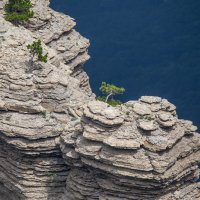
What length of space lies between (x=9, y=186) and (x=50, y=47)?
2562 centimetres

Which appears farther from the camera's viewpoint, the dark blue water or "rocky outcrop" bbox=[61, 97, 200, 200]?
the dark blue water

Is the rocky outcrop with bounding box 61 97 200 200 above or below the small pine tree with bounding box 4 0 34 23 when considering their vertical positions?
below

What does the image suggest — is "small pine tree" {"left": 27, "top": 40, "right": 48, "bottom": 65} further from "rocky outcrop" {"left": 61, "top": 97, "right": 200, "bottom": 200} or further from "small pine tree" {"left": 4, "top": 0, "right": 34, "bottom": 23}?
"rocky outcrop" {"left": 61, "top": 97, "right": 200, "bottom": 200}

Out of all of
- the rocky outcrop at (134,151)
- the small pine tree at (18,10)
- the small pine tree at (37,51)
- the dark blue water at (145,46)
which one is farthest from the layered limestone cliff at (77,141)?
the dark blue water at (145,46)

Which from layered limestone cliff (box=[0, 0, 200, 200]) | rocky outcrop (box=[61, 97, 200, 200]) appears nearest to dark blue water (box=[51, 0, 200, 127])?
layered limestone cliff (box=[0, 0, 200, 200])

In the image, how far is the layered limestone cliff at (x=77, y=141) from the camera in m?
84.5

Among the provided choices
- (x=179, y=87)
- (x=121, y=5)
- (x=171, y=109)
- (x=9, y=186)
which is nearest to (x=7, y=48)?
(x=9, y=186)

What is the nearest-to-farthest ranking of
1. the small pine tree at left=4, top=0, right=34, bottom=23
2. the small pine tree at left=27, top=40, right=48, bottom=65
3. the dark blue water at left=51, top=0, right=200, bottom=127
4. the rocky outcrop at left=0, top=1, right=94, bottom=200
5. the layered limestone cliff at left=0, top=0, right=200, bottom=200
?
the layered limestone cliff at left=0, top=0, right=200, bottom=200 → the rocky outcrop at left=0, top=1, right=94, bottom=200 → the small pine tree at left=27, top=40, right=48, bottom=65 → the small pine tree at left=4, top=0, right=34, bottom=23 → the dark blue water at left=51, top=0, right=200, bottom=127

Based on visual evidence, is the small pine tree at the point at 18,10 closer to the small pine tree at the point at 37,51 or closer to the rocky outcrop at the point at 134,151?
the small pine tree at the point at 37,51

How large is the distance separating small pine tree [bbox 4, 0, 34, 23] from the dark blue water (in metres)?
54.3

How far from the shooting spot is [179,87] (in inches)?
6481

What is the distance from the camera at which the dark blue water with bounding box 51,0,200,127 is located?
6462 inches

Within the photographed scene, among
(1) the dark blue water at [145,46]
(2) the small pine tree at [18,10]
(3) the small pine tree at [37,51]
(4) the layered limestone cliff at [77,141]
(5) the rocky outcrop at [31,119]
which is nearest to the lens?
(4) the layered limestone cliff at [77,141]

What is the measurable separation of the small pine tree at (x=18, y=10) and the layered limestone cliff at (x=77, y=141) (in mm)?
5366
